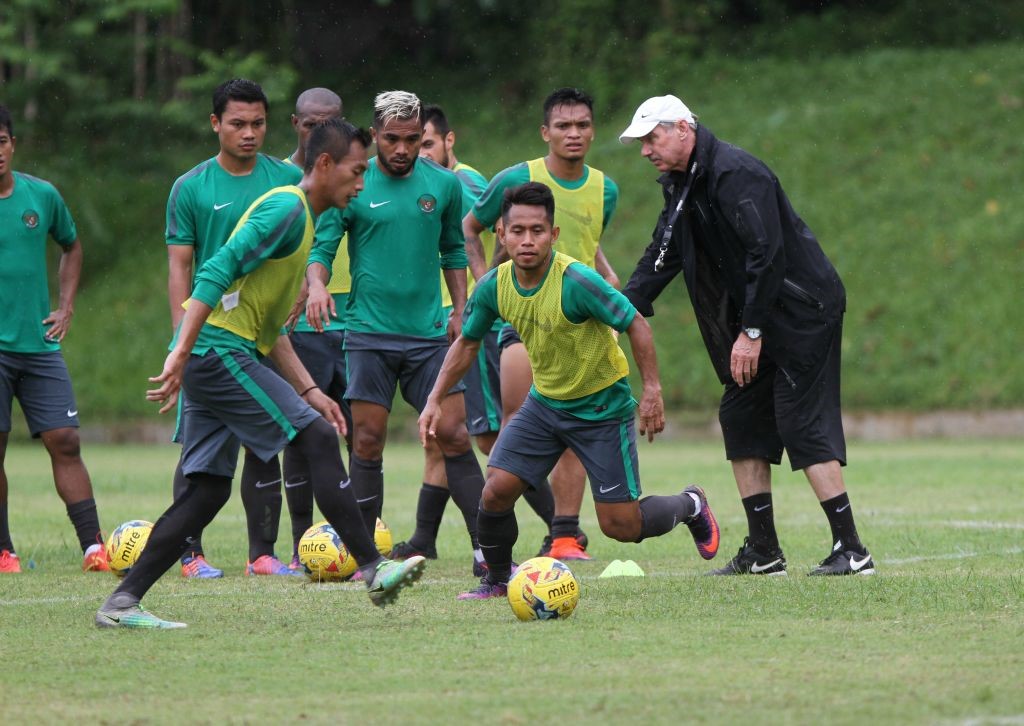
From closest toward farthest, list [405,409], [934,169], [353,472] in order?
[353,472]
[405,409]
[934,169]

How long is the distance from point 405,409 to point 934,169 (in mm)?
9949

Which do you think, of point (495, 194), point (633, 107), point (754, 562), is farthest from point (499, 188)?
point (633, 107)

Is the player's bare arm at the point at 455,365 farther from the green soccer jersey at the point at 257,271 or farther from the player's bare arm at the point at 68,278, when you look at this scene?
the player's bare arm at the point at 68,278

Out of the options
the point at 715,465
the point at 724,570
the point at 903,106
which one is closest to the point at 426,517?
the point at 724,570

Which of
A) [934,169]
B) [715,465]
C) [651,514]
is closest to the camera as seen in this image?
[651,514]

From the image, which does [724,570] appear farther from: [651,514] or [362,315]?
[362,315]

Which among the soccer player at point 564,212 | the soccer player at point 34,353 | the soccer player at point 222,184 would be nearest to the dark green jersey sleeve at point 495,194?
the soccer player at point 564,212

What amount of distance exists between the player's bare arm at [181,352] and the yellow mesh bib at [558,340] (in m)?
1.55

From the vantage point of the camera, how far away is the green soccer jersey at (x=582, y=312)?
744 cm

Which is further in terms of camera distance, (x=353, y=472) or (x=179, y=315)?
(x=353, y=472)

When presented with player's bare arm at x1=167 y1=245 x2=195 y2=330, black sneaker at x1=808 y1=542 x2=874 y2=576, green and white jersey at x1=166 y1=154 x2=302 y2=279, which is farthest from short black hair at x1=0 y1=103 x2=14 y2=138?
black sneaker at x1=808 y1=542 x2=874 y2=576

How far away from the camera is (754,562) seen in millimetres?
8500

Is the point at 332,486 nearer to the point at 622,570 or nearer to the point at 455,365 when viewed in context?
the point at 455,365

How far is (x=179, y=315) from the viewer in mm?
8258
